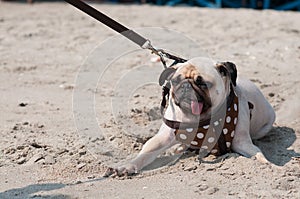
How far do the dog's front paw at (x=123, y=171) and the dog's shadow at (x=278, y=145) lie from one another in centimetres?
73

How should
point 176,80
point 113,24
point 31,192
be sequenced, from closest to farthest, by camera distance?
point 31,192, point 176,80, point 113,24

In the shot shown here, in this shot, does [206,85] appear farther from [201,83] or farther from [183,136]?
[183,136]

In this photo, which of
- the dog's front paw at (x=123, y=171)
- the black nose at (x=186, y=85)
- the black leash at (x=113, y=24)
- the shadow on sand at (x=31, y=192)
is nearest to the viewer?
the shadow on sand at (x=31, y=192)

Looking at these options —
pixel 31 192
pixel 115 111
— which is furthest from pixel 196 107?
pixel 115 111

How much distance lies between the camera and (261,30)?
25.5 ft

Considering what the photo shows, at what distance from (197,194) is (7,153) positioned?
127 cm

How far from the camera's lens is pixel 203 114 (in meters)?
3.29

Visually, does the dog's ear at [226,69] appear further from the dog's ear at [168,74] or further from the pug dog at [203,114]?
the dog's ear at [168,74]

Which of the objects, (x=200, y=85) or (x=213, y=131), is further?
(x=213, y=131)

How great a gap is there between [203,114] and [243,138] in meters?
0.29

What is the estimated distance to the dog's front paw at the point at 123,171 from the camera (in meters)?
3.30

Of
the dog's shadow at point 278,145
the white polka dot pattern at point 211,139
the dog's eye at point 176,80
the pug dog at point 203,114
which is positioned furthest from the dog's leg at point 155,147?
the dog's shadow at point 278,145

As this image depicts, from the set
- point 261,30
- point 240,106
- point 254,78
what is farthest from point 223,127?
point 261,30

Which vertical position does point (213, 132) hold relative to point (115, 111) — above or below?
above
